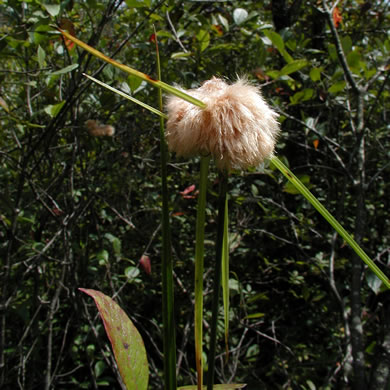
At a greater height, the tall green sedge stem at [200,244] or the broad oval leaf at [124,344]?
the tall green sedge stem at [200,244]

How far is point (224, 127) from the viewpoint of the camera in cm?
55

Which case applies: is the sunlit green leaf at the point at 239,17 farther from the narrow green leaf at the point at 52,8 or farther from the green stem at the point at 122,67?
the green stem at the point at 122,67

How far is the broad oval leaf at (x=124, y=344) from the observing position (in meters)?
0.59

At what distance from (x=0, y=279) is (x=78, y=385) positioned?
746 millimetres

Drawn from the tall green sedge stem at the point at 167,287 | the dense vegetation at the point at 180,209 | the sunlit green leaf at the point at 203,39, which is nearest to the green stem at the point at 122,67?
the tall green sedge stem at the point at 167,287

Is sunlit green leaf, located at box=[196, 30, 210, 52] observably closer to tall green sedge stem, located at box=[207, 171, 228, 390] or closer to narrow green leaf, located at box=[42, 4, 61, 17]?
narrow green leaf, located at box=[42, 4, 61, 17]

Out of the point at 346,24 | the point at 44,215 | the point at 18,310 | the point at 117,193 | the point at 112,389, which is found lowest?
the point at 112,389

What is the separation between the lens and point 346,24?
3.11m

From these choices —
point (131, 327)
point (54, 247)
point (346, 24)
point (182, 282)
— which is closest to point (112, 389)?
point (182, 282)

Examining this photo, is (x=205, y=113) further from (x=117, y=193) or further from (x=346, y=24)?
(x=346, y=24)

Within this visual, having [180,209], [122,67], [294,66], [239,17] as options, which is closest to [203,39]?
[239,17]

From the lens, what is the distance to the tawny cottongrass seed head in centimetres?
56

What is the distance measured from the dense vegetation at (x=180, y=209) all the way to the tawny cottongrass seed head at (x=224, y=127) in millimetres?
1046

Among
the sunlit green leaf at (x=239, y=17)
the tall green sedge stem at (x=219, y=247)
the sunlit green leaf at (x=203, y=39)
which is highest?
the sunlit green leaf at (x=239, y=17)
